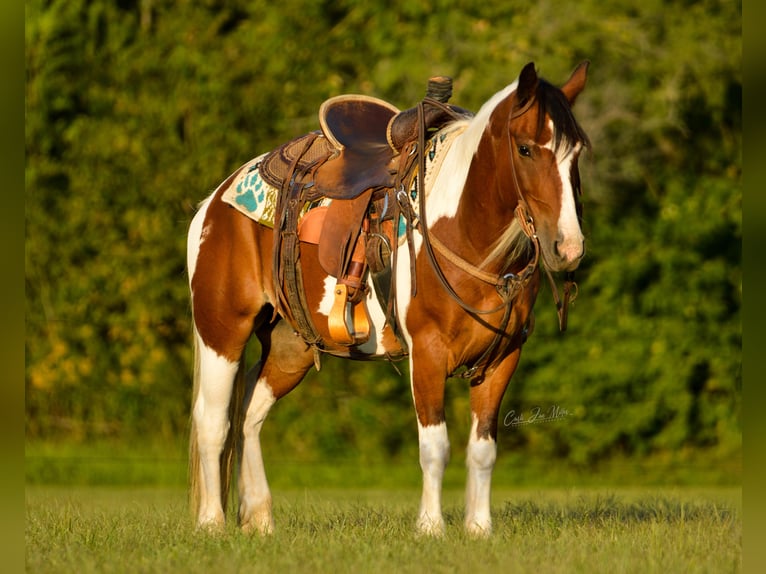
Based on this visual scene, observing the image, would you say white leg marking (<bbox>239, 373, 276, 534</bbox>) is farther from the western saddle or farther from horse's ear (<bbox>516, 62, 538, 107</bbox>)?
horse's ear (<bbox>516, 62, 538, 107</bbox>)

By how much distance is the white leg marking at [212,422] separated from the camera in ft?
22.1

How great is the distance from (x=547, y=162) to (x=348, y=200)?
57.0 inches

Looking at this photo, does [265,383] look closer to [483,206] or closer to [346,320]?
[346,320]

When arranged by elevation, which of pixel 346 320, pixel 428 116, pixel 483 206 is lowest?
pixel 346 320

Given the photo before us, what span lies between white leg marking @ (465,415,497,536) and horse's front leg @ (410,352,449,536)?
0.62 ft

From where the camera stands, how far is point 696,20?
40.2 feet

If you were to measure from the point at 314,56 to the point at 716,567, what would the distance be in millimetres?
8332

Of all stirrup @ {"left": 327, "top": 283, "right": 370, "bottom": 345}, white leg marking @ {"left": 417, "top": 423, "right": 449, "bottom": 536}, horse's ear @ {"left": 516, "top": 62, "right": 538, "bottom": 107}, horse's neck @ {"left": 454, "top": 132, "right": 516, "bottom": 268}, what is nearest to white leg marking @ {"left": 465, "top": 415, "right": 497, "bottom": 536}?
white leg marking @ {"left": 417, "top": 423, "right": 449, "bottom": 536}

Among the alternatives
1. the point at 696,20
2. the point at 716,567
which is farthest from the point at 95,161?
the point at 716,567

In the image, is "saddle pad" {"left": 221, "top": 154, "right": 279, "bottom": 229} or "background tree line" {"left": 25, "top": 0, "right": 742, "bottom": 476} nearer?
"saddle pad" {"left": 221, "top": 154, "right": 279, "bottom": 229}

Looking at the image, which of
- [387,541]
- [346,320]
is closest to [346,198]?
[346,320]

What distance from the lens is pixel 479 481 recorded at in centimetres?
594

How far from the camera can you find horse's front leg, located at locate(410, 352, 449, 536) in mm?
5762
